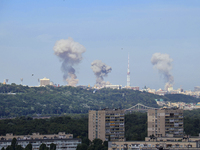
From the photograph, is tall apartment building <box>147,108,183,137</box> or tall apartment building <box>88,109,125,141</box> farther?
tall apartment building <box>88,109,125,141</box>

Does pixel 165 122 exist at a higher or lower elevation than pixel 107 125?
higher

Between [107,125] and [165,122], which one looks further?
[107,125]

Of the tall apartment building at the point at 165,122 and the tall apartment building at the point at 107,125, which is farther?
the tall apartment building at the point at 107,125

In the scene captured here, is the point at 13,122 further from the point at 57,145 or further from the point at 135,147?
the point at 135,147
